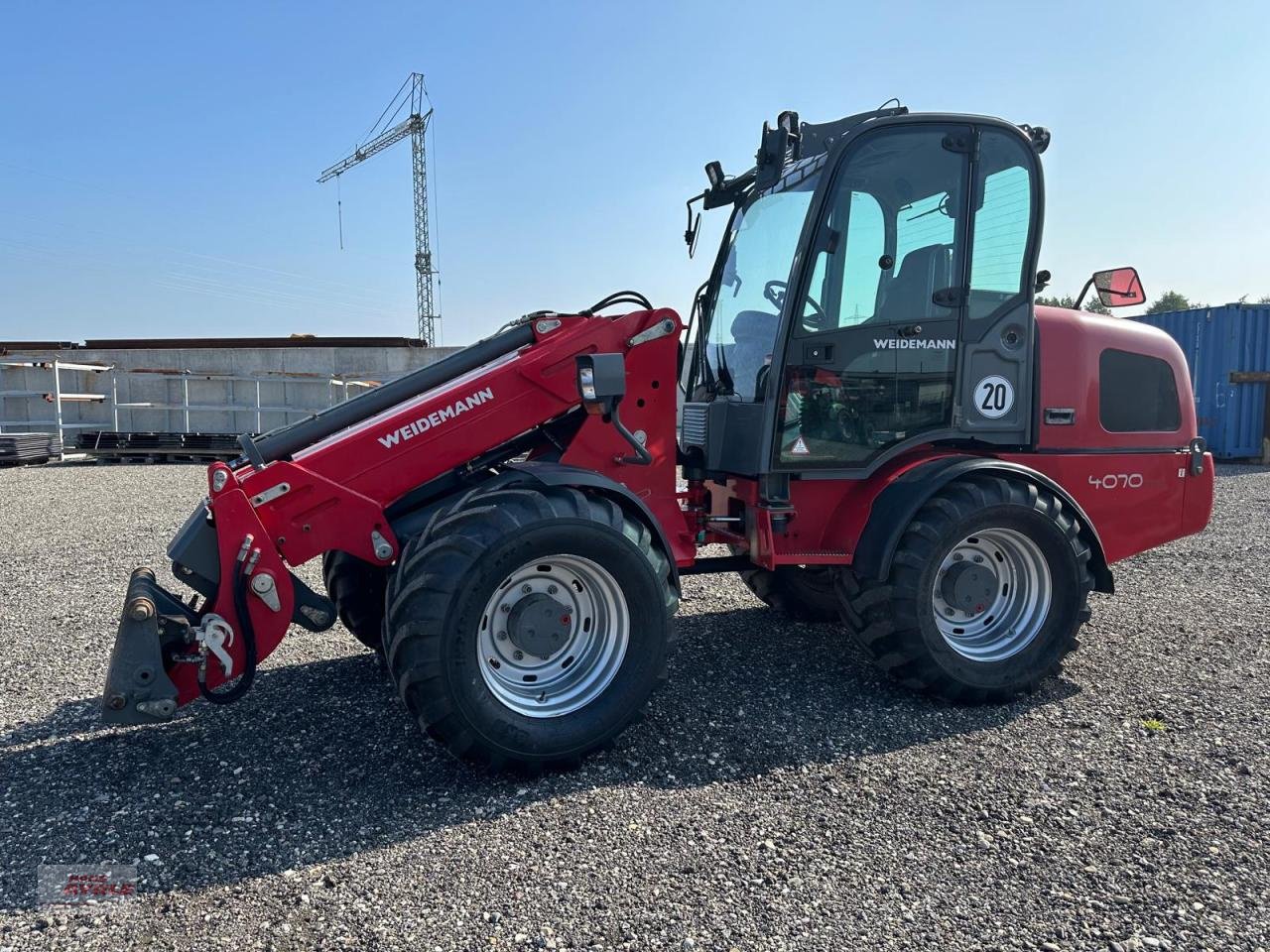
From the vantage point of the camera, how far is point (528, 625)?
3.38 meters

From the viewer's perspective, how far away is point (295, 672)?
14.9ft

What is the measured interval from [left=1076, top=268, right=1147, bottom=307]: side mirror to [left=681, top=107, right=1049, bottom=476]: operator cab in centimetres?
88

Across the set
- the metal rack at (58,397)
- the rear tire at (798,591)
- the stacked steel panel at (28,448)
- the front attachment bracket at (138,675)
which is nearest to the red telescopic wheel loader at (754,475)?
the front attachment bracket at (138,675)

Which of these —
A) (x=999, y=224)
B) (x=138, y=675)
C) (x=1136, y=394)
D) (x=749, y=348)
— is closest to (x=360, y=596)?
(x=138, y=675)

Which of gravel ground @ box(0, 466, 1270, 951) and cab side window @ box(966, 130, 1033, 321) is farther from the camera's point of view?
cab side window @ box(966, 130, 1033, 321)

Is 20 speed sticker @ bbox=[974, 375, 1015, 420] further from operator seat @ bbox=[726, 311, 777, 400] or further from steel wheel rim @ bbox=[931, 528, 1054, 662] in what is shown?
operator seat @ bbox=[726, 311, 777, 400]

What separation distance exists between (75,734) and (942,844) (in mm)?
3693

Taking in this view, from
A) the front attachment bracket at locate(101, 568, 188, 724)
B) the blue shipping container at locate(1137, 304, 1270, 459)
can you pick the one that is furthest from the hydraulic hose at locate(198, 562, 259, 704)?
the blue shipping container at locate(1137, 304, 1270, 459)

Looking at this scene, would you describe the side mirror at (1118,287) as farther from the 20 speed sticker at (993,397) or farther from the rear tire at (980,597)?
the rear tire at (980,597)

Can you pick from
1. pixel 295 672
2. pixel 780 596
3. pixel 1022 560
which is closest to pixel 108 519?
pixel 295 672

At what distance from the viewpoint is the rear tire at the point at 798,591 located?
16.3 ft

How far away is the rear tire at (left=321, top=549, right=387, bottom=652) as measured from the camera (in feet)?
13.8

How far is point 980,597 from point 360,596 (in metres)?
3.17

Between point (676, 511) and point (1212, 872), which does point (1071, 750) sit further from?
point (676, 511)
